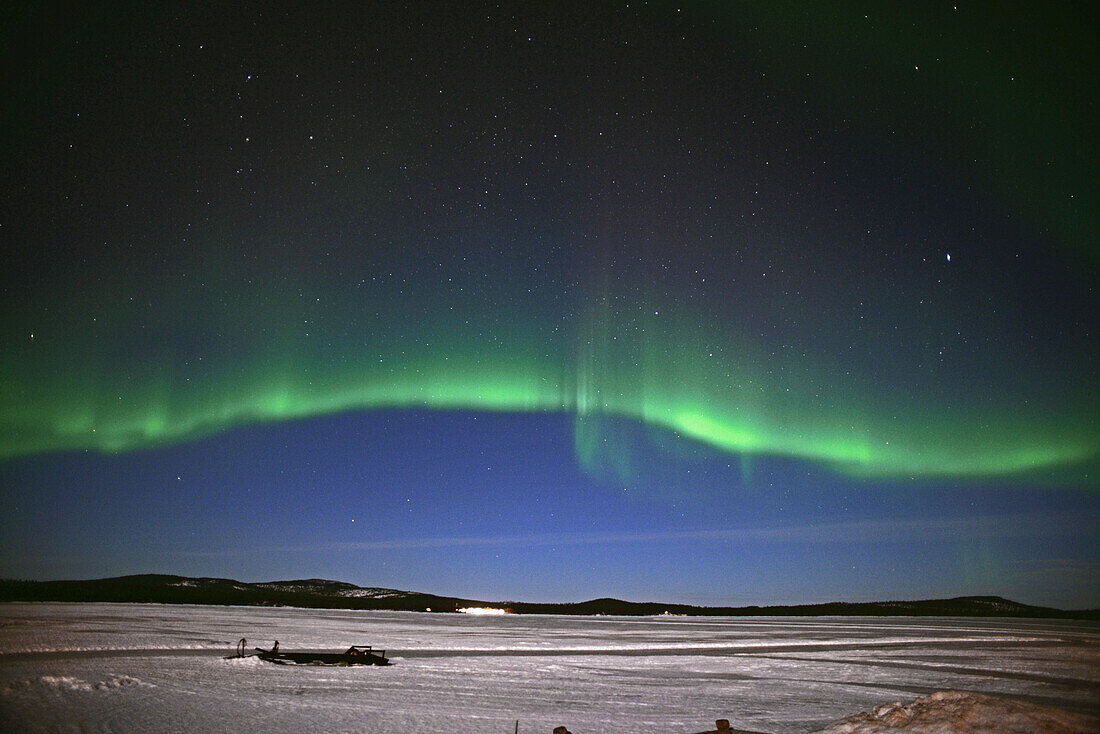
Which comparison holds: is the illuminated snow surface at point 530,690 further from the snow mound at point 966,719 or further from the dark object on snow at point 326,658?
the dark object on snow at point 326,658

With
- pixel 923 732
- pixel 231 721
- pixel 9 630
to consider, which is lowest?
pixel 9 630

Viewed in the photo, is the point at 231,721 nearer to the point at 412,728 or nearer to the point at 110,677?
the point at 412,728

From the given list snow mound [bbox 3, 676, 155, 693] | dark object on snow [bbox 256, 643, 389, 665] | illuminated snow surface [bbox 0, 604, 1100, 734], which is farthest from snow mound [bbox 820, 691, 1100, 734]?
dark object on snow [bbox 256, 643, 389, 665]

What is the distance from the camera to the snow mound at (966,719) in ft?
36.4

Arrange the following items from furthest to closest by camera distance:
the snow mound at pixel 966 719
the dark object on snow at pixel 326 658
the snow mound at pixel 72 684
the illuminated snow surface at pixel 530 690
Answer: the dark object on snow at pixel 326 658 → the snow mound at pixel 72 684 → the illuminated snow surface at pixel 530 690 → the snow mound at pixel 966 719

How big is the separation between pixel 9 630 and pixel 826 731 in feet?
151

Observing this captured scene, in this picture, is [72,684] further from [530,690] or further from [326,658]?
[530,690]

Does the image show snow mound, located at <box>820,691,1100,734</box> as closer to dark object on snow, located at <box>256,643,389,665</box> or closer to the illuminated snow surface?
the illuminated snow surface

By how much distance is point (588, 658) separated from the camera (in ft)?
110

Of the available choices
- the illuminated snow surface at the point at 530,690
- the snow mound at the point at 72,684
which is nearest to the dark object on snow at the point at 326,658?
the illuminated snow surface at the point at 530,690

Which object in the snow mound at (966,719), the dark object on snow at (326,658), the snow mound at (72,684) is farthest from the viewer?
the dark object on snow at (326,658)

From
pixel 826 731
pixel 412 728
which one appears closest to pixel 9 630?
pixel 412 728

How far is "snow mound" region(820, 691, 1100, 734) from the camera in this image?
11094mm

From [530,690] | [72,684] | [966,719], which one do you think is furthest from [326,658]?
[966,719]
